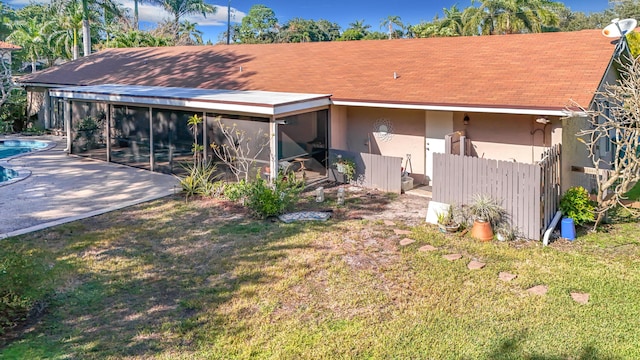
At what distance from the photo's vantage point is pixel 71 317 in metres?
7.05

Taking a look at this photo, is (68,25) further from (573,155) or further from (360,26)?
(360,26)

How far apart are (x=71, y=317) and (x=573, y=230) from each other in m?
9.04

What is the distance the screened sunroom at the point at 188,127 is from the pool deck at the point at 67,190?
0.72m

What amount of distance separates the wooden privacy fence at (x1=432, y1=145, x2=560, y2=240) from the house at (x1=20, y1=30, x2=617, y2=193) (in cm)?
182

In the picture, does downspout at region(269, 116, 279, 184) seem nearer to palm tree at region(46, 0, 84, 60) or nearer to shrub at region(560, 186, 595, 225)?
shrub at region(560, 186, 595, 225)

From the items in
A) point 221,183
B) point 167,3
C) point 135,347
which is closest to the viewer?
point 135,347

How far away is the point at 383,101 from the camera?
14.0 metres

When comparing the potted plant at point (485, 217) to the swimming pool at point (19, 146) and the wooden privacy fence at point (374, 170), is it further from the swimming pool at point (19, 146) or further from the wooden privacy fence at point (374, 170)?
the swimming pool at point (19, 146)

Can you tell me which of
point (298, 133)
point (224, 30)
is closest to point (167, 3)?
point (224, 30)

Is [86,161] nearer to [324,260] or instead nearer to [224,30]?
[324,260]

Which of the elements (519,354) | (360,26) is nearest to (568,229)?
(519,354)

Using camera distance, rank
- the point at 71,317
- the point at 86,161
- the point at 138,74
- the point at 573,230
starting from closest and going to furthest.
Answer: the point at 71,317, the point at 573,230, the point at 86,161, the point at 138,74

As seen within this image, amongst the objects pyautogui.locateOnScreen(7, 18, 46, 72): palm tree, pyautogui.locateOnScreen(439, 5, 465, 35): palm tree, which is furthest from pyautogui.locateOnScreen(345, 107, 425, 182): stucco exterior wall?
pyautogui.locateOnScreen(7, 18, 46, 72): palm tree

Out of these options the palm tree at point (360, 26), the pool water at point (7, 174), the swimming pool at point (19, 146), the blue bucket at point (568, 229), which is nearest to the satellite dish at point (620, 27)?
the blue bucket at point (568, 229)
